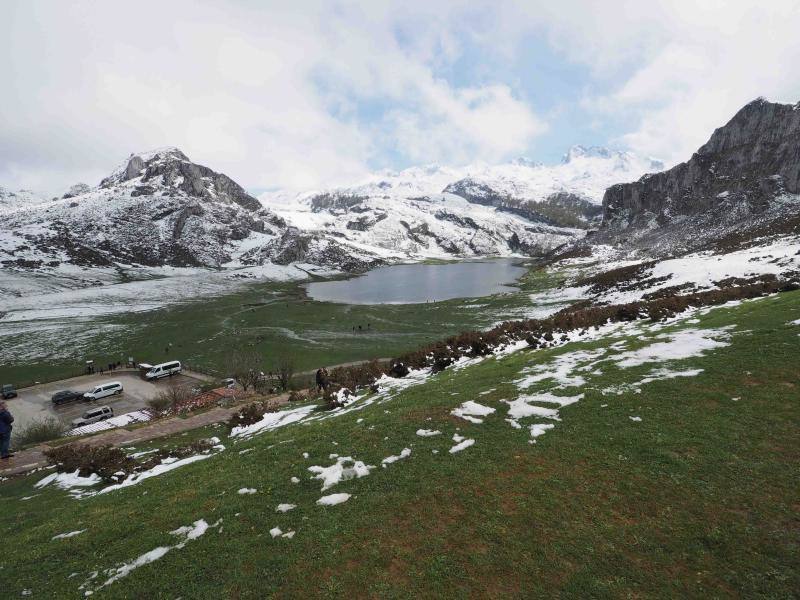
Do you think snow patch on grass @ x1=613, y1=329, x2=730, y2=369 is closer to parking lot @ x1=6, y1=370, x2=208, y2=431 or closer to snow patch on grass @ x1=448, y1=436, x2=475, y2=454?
snow patch on grass @ x1=448, y1=436, x2=475, y2=454

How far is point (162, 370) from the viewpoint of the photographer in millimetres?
61344

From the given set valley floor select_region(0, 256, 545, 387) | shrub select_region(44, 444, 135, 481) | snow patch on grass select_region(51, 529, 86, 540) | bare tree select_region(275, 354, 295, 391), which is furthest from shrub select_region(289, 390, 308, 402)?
valley floor select_region(0, 256, 545, 387)

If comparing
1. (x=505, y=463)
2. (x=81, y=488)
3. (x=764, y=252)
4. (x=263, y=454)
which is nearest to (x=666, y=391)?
(x=505, y=463)

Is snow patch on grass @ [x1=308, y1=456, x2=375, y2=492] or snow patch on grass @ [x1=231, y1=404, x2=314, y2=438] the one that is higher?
snow patch on grass @ [x1=308, y1=456, x2=375, y2=492]

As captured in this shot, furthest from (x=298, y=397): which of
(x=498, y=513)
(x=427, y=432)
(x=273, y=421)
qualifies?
(x=498, y=513)

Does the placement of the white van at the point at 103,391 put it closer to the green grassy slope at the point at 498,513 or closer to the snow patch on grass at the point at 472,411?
the green grassy slope at the point at 498,513

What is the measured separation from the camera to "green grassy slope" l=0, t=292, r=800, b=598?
24.9 feet

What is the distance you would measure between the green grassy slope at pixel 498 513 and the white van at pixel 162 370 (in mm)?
50680

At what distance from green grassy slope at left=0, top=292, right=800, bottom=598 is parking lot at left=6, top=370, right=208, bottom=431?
Answer: 141 ft

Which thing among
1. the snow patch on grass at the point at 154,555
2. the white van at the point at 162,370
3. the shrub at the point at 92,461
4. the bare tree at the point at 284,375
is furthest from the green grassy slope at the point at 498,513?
the white van at the point at 162,370

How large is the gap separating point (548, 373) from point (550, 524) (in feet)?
35.2

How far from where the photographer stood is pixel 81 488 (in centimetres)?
1592

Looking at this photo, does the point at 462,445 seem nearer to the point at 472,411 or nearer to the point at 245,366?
the point at 472,411

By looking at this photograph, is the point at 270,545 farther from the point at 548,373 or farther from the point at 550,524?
the point at 548,373
